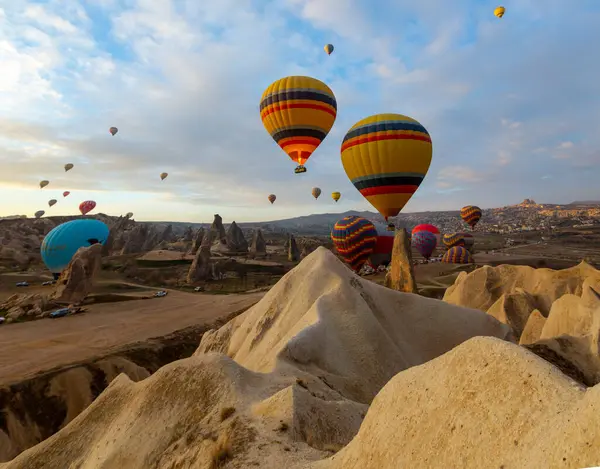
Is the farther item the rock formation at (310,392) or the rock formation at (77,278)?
the rock formation at (77,278)

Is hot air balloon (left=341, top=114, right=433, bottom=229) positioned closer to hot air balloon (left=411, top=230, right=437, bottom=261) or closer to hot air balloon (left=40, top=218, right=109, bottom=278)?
hot air balloon (left=40, top=218, right=109, bottom=278)

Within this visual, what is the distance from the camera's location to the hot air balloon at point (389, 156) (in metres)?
28.5

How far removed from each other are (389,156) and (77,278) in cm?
3862

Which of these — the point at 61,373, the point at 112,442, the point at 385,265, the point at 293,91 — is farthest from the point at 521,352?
the point at 385,265

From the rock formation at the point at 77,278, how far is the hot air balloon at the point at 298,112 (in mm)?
28371

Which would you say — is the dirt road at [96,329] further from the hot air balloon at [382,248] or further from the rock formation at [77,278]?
the hot air balloon at [382,248]

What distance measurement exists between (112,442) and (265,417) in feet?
14.8

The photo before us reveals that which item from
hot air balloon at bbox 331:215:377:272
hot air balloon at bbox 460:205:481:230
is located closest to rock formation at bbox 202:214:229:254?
hot air balloon at bbox 331:215:377:272

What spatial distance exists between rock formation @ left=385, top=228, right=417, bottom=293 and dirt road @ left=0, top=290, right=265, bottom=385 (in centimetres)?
1974

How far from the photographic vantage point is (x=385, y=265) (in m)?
62.2

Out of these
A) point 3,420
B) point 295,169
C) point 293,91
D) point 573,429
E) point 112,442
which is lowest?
point 3,420

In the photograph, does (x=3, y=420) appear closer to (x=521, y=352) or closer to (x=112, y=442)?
(x=112, y=442)

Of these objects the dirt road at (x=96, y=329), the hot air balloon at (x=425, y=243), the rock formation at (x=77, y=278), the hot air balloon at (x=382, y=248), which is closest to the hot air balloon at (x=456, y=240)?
the hot air balloon at (x=425, y=243)

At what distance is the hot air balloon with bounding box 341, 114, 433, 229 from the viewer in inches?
1124
